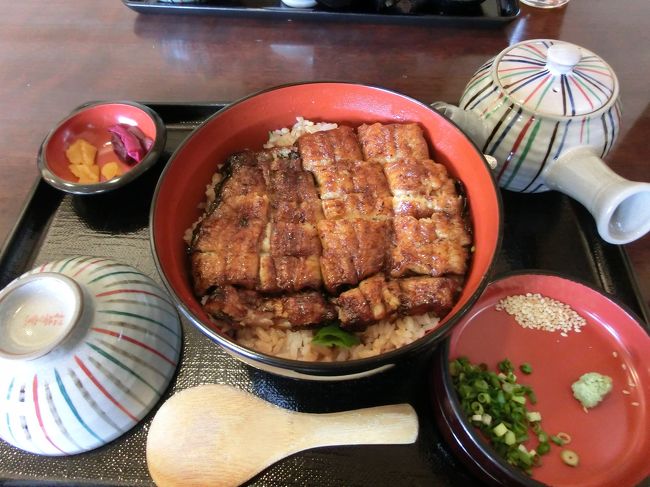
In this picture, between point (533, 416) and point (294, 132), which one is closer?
point (533, 416)

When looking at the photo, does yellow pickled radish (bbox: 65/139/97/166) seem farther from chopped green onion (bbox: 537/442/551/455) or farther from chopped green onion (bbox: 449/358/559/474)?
chopped green onion (bbox: 537/442/551/455)

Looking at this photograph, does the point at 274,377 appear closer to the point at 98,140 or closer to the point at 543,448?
the point at 543,448

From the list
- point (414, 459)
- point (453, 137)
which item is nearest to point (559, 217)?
point (453, 137)

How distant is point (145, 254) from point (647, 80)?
8.95 ft

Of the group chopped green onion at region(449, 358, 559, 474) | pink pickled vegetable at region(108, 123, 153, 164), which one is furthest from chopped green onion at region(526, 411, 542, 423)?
pink pickled vegetable at region(108, 123, 153, 164)

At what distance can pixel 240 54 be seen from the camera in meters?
2.59

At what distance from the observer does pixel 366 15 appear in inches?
103

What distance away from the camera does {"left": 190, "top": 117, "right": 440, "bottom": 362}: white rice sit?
1.36 metres

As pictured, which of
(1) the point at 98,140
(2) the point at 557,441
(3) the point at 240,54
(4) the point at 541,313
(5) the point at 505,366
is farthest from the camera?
(3) the point at 240,54

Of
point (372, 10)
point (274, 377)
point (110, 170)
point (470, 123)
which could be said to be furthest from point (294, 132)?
point (372, 10)

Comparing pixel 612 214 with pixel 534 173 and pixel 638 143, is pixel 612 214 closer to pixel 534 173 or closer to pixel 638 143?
pixel 534 173

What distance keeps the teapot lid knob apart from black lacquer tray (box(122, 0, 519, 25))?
3.65ft

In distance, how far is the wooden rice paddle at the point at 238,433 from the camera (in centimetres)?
126

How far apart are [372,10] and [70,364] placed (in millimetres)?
2423
